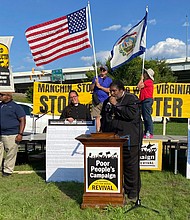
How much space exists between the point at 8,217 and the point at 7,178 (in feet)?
8.94

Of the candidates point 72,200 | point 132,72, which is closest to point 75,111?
point 72,200

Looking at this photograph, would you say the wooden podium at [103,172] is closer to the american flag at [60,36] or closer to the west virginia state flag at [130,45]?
the west virginia state flag at [130,45]

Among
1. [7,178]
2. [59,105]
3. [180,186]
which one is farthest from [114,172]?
[59,105]

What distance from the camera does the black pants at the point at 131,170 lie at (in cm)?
580

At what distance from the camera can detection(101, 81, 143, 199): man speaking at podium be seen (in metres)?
5.65

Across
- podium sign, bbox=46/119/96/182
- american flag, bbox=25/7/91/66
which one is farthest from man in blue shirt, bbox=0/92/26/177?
american flag, bbox=25/7/91/66

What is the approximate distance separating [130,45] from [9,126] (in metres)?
3.41

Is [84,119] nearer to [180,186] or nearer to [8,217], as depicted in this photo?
[180,186]

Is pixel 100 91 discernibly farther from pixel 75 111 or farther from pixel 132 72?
pixel 132 72

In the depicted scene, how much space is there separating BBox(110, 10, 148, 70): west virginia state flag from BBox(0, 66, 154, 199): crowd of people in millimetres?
569

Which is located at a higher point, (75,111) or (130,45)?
(130,45)

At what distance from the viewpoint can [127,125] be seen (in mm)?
5770

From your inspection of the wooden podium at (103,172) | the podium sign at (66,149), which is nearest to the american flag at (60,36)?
the podium sign at (66,149)

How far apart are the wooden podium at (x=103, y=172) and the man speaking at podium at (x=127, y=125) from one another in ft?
1.39
